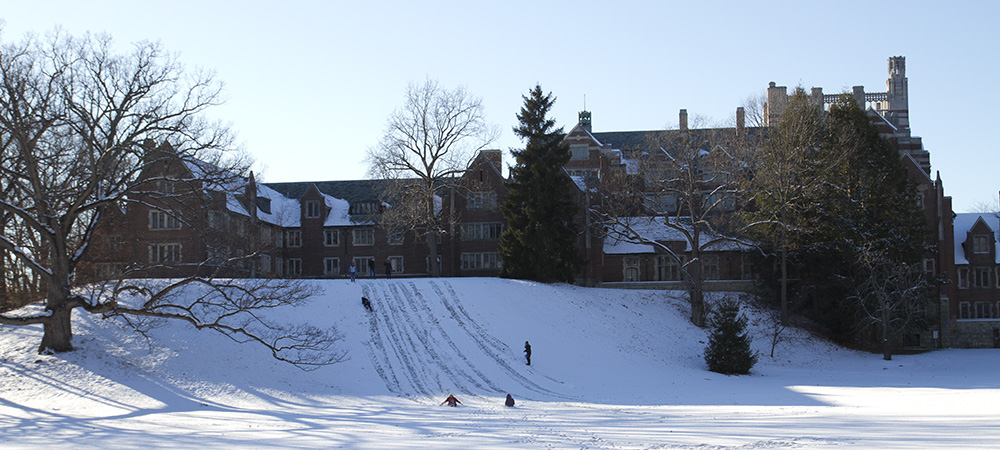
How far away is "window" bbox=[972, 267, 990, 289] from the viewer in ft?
186

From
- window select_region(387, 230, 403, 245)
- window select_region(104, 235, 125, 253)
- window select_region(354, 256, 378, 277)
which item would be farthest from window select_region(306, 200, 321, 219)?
window select_region(104, 235, 125, 253)

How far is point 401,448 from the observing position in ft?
53.8

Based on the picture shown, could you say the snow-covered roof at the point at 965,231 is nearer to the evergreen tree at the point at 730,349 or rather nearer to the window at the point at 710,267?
the window at the point at 710,267

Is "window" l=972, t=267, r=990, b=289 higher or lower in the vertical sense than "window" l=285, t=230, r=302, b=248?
lower

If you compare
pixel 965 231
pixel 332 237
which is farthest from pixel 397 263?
pixel 965 231

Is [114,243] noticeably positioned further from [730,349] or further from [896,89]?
[896,89]

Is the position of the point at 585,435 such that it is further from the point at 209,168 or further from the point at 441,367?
the point at 209,168

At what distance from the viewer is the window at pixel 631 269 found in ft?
182

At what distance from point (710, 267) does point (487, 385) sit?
2838 cm

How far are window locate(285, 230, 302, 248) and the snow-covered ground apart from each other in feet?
56.5

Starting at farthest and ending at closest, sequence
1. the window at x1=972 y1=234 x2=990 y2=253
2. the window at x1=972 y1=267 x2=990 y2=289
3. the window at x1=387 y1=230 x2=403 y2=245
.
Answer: the window at x1=387 y1=230 x2=403 y2=245 → the window at x1=972 y1=234 x2=990 y2=253 → the window at x1=972 y1=267 x2=990 y2=289

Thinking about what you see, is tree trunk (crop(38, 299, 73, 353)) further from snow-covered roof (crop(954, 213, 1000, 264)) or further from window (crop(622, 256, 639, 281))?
snow-covered roof (crop(954, 213, 1000, 264))

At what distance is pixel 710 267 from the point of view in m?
55.6

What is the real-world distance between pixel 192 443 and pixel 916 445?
15.3 m
